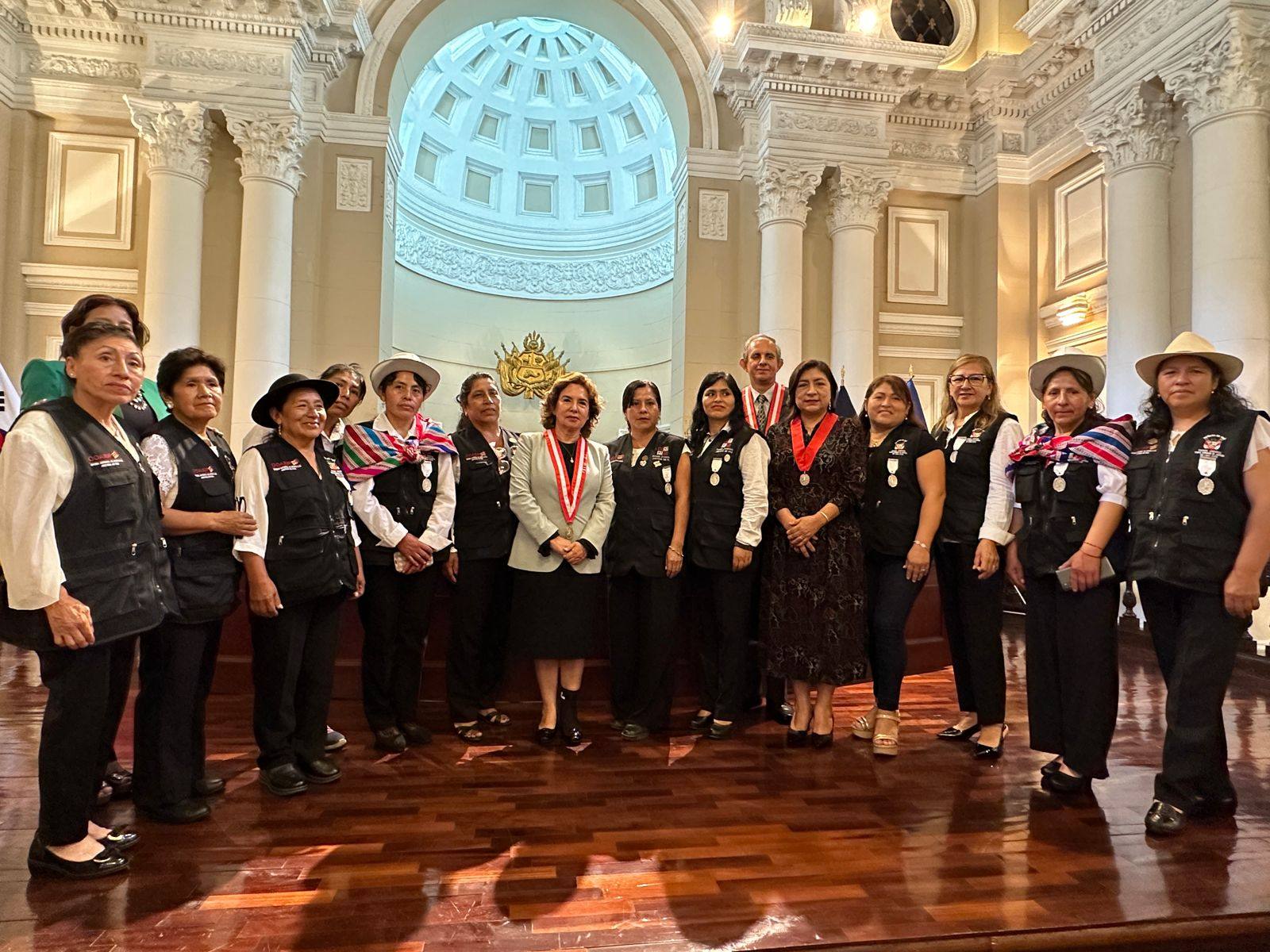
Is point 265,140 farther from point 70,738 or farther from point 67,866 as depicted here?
point 67,866

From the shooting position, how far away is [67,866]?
2.23 metres

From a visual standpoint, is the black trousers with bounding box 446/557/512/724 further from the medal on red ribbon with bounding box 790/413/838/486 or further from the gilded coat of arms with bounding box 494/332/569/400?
the gilded coat of arms with bounding box 494/332/569/400

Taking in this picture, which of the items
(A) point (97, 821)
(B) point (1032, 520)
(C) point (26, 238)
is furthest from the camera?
(C) point (26, 238)

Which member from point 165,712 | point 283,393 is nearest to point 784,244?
point 283,393

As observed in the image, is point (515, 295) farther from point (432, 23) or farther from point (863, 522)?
point (863, 522)

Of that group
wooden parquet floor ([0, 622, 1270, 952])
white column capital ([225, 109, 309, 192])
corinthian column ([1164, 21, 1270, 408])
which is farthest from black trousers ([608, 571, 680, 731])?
white column capital ([225, 109, 309, 192])

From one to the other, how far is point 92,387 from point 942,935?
267 centimetres

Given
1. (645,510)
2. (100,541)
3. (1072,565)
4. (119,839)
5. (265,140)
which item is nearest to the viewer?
(100,541)

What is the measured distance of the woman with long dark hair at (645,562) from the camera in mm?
3686

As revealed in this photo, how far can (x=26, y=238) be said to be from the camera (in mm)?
8961

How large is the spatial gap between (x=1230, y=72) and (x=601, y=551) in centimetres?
727

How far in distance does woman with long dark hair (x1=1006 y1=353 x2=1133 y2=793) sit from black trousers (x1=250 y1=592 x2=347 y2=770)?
107 inches

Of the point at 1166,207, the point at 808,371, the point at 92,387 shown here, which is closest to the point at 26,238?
the point at 92,387

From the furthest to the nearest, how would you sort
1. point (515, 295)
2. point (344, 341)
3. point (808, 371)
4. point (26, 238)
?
point (515, 295)
point (344, 341)
point (26, 238)
point (808, 371)
